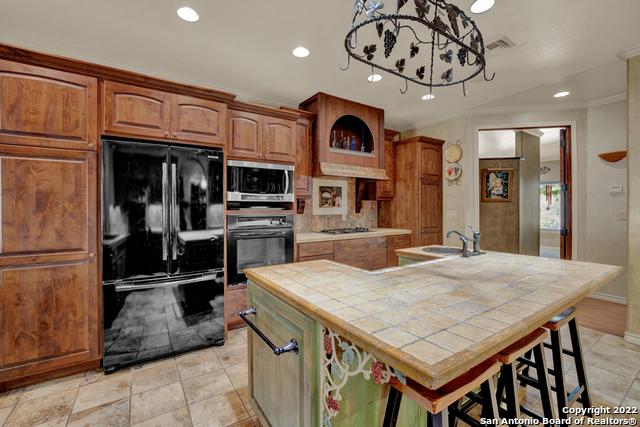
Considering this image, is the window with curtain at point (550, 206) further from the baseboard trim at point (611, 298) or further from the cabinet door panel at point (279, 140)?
the cabinet door panel at point (279, 140)

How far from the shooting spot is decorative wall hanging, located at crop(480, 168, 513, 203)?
5473mm


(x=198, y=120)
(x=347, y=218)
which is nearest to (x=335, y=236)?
(x=347, y=218)

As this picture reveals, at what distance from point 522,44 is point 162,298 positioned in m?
3.82

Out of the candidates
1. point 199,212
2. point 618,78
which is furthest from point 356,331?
point 618,78

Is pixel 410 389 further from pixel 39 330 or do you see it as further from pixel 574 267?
pixel 39 330

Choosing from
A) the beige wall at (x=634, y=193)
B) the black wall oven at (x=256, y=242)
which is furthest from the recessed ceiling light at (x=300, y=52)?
the beige wall at (x=634, y=193)

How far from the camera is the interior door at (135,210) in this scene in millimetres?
2184

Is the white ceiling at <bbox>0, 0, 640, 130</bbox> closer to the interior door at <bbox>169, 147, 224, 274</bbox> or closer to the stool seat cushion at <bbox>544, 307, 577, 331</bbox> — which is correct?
the interior door at <bbox>169, 147, 224, 274</bbox>

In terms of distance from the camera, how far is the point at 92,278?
2184 mm

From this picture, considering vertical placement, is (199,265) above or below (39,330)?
above

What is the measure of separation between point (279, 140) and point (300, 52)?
0.93 meters

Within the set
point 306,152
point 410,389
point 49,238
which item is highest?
point 306,152

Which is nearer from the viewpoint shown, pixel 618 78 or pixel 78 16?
pixel 78 16

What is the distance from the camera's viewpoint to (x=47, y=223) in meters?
2.04
